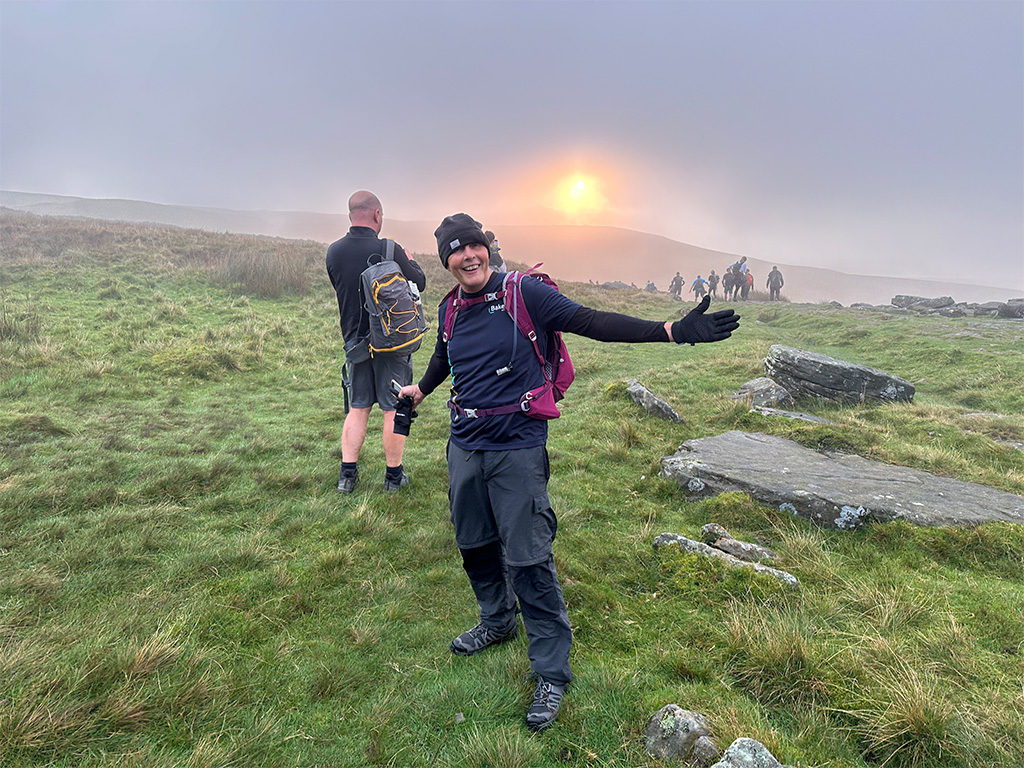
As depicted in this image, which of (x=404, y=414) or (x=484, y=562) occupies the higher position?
(x=404, y=414)

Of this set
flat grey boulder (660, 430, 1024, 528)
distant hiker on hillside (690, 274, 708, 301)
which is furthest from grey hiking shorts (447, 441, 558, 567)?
distant hiker on hillside (690, 274, 708, 301)

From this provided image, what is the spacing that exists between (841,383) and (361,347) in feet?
25.7

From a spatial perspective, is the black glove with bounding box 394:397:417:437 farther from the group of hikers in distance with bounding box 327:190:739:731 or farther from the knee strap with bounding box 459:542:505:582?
the knee strap with bounding box 459:542:505:582

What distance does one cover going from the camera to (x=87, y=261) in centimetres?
1823

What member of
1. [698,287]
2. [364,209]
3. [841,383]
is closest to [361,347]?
[364,209]

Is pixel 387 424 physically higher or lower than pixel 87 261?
lower

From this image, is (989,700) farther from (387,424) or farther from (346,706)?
(387,424)

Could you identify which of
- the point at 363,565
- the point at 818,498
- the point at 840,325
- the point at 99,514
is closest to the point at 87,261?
the point at 99,514

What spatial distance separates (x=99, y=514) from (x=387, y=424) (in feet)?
8.24

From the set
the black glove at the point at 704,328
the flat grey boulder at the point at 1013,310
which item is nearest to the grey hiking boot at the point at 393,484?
the black glove at the point at 704,328

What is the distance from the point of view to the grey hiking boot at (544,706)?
235cm

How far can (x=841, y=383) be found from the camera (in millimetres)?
8180

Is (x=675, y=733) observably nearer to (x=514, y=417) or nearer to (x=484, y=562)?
(x=484, y=562)

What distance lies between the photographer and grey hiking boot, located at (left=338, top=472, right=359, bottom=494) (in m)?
5.00
